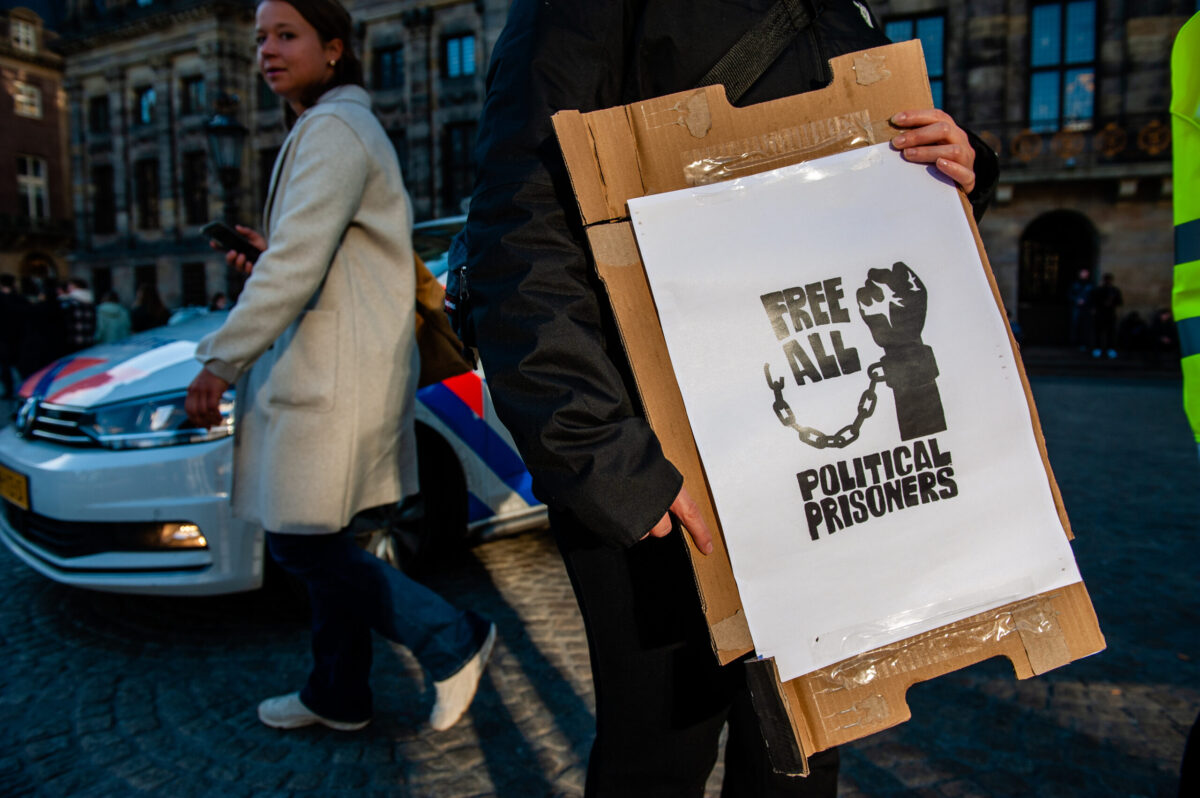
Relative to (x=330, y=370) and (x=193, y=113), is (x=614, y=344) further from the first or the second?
(x=193, y=113)

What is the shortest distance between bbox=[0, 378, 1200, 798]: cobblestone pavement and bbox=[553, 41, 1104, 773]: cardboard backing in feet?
3.92

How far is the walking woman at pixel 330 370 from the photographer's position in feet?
6.37

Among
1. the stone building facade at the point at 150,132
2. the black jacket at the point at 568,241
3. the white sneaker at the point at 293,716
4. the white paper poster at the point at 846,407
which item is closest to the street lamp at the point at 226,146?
the white sneaker at the point at 293,716

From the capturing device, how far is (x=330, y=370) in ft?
6.71

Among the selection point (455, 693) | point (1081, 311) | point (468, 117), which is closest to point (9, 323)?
point (455, 693)

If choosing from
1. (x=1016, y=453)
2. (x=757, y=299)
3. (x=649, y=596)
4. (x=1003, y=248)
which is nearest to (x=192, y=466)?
(x=649, y=596)

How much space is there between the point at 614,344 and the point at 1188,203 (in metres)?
0.85

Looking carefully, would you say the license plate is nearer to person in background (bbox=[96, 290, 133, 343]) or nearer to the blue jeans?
the blue jeans

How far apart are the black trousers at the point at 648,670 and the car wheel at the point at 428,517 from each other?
2061mm

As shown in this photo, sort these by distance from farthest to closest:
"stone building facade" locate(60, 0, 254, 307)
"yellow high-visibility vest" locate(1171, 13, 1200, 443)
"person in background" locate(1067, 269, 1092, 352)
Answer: "stone building facade" locate(60, 0, 254, 307)
"person in background" locate(1067, 269, 1092, 352)
"yellow high-visibility vest" locate(1171, 13, 1200, 443)

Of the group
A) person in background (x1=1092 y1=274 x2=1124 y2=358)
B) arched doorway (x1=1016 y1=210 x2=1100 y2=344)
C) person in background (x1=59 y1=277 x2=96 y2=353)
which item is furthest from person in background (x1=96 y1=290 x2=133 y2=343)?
arched doorway (x1=1016 y1=210 x2=1100 y2=344)

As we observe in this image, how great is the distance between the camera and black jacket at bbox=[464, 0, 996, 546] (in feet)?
3.36

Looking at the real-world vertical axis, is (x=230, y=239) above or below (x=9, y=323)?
above

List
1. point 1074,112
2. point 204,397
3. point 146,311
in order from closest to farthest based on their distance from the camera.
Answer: point 204,397 < point 146,311 < point 1074,112
